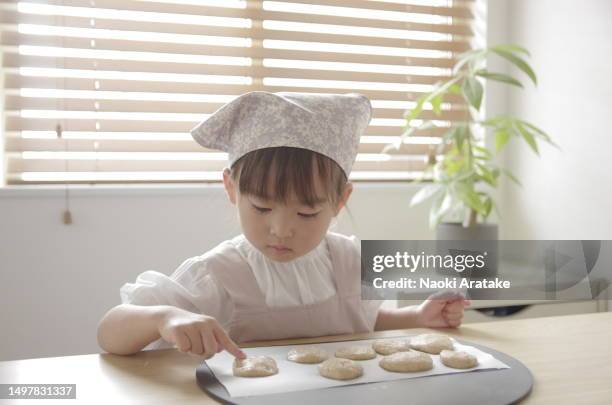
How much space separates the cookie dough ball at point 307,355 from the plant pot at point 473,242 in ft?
3.59

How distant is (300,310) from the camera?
1043 mm

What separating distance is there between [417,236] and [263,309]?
1.24 metres

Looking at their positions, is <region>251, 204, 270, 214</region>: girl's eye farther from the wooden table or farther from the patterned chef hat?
the wooden table

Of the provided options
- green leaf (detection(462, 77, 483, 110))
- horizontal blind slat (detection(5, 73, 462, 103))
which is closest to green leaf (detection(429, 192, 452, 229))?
green leaf (detection(462, 77, 483, 110))

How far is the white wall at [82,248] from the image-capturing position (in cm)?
174

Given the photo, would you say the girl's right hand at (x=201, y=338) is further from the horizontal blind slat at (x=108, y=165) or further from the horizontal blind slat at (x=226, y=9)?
the horizontal blind slat at (x=226, y=9)

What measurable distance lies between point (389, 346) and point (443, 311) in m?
0.23

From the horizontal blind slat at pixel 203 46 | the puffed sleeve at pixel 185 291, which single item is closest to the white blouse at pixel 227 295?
the puffed sleeve at pixel 185 291

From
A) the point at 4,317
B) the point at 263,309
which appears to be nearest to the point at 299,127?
the point at 263,309

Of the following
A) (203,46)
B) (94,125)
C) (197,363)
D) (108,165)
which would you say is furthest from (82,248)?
(197,363)

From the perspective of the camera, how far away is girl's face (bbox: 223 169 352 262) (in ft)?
3.03

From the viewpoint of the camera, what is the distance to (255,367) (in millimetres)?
690

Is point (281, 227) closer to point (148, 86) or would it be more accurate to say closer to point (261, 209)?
point (261, 209)

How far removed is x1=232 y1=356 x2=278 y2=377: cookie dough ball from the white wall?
121cm
